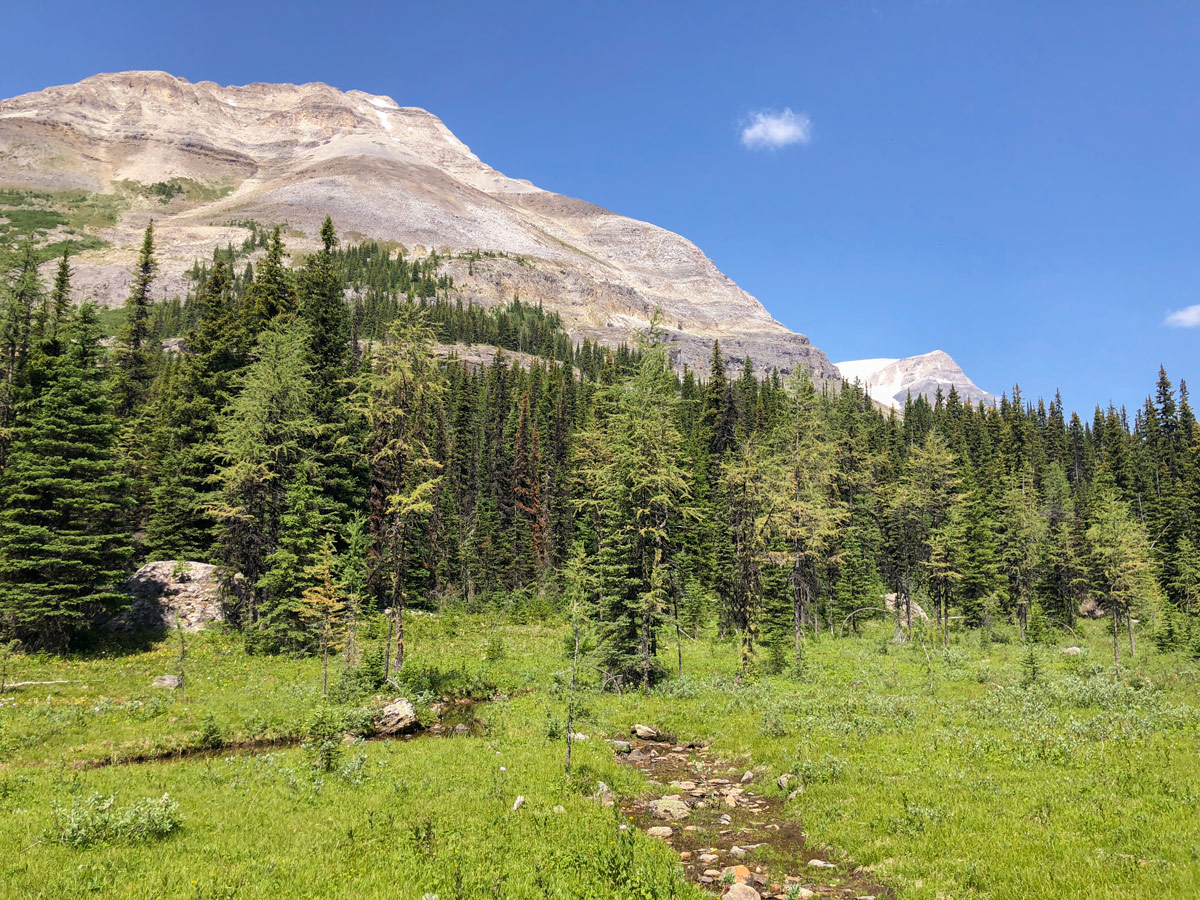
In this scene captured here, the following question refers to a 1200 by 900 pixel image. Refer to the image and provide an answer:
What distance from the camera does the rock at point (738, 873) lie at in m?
10.2

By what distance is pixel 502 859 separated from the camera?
1022 cm

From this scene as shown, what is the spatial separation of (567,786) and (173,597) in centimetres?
3234

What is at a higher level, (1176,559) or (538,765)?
(1176,559)

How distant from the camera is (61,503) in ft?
98.9

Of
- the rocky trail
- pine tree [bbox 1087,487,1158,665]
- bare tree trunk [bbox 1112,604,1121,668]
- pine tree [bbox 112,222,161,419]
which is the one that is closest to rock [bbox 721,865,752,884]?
the rocky trail

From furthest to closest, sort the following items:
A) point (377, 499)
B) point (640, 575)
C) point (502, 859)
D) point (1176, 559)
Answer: point (1176, 559) → point (377, 499) → point (640, 575) → point (502, 859)

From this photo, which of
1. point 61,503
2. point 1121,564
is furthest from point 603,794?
point 1121,564

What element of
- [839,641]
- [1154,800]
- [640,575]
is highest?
[640,575]

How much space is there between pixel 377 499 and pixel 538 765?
19661 millimetres

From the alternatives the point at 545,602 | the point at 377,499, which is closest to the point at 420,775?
the point at 377,499

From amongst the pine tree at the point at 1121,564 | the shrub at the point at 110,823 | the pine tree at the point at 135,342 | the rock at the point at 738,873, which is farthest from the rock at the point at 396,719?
the pine tree at the point at 1121,564

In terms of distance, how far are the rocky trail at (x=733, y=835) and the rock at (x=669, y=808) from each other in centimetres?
2

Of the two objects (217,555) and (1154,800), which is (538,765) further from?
(217,555)

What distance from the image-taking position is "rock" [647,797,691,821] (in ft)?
44.8
